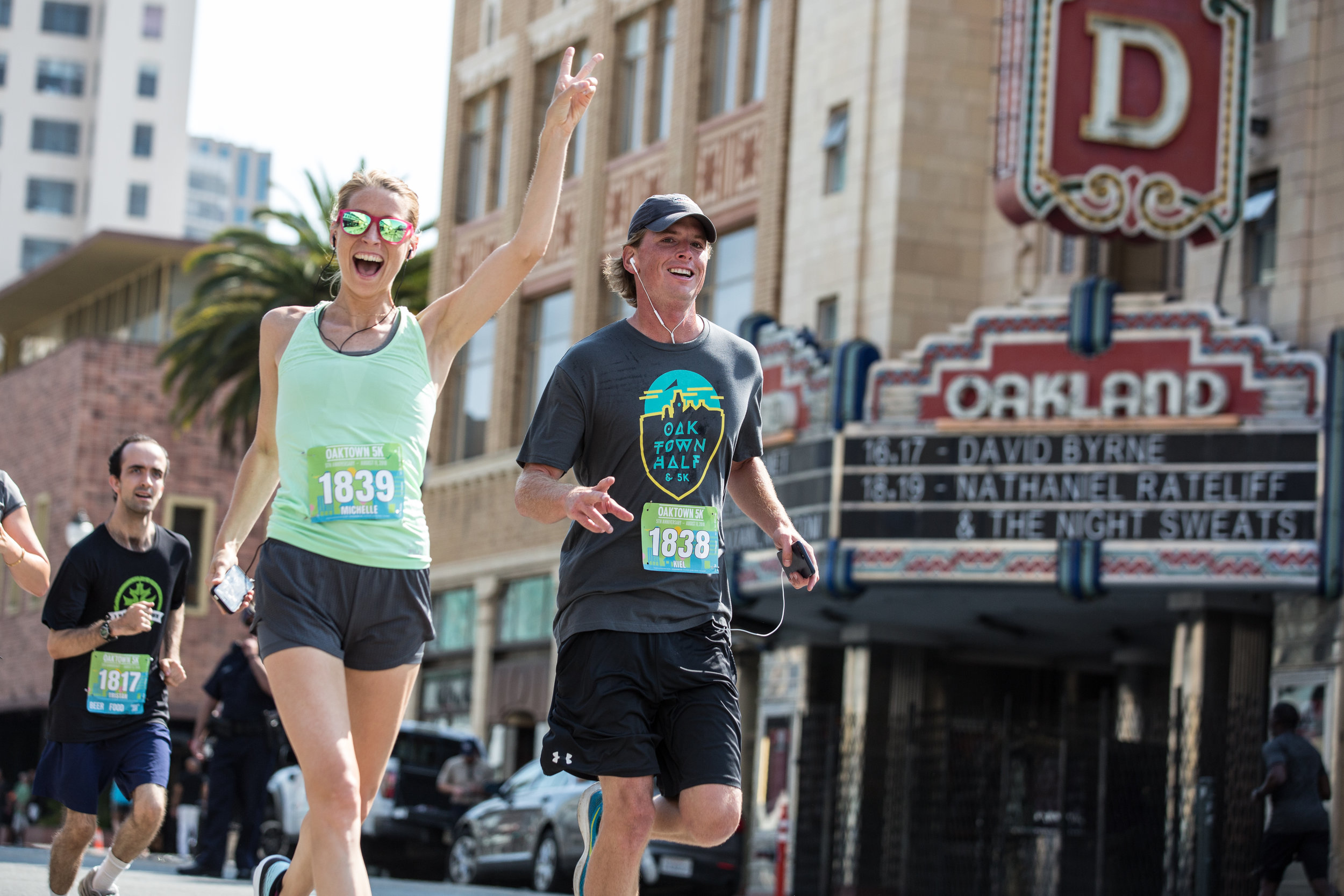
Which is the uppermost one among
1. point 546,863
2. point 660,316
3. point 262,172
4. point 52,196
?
point 262,172

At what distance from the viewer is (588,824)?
23.0 ft

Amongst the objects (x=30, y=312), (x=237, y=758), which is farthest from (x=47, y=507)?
(x=237, y=758)

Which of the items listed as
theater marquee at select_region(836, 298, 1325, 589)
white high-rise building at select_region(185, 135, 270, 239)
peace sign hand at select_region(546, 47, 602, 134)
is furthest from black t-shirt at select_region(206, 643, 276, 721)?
white high-rise building at select_region(185, 135, 270, 239)

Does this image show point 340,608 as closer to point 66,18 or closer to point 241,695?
point 241,695

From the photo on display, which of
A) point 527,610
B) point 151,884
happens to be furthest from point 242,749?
point 527,610

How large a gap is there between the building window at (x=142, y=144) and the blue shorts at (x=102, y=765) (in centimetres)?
9839

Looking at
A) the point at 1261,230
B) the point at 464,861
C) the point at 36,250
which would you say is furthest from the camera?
the point at 36,250

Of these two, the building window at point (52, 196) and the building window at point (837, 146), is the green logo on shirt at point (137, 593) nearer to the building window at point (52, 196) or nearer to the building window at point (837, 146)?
the building window at point (837, 146)

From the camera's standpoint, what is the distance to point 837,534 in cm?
2241

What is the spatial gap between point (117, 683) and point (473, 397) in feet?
93.9

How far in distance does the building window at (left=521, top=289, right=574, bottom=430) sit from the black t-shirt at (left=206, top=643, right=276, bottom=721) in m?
20.5

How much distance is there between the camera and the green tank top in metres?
6.20

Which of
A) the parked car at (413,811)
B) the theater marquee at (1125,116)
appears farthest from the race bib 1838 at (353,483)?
the parked car at (413,811)

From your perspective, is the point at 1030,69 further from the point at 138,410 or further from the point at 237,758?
the point at 138,410
